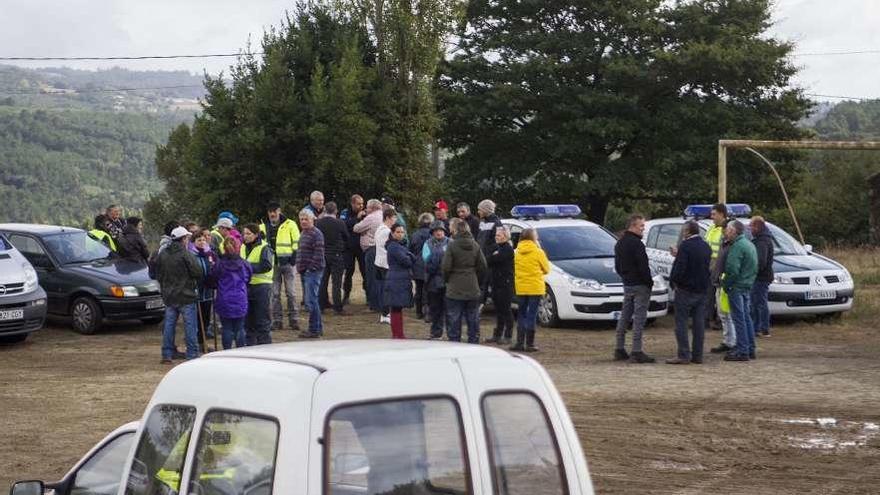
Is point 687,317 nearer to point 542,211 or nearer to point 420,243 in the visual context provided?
point 420,243

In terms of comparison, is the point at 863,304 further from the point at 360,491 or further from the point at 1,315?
the point at 360,491

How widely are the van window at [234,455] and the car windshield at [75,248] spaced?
16.0m

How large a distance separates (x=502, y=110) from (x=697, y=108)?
6914mm

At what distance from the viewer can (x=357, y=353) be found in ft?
16.2

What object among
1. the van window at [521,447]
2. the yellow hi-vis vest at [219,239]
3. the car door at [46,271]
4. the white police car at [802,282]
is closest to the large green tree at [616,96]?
the white police car at [802,282]

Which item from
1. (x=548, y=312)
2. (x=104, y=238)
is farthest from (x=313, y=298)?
(x=104, y=238)

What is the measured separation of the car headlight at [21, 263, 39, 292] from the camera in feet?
60.4

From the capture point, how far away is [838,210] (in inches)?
2158

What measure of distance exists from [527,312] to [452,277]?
3.90 feet

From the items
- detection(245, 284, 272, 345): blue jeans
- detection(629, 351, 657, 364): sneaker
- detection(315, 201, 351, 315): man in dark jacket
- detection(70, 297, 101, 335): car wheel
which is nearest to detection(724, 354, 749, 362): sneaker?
detection(629, 351, 657, 364): sneaker

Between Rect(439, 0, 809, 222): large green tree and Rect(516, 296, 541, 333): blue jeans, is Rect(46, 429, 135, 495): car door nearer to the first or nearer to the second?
Rect(516, 296, 541, 333): blue jeans

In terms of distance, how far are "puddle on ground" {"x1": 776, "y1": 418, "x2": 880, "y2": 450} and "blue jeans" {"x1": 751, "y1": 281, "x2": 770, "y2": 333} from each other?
5.93 meters

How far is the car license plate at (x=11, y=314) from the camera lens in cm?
1809

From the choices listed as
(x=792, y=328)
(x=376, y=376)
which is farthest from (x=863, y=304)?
(x=376, y=376)
